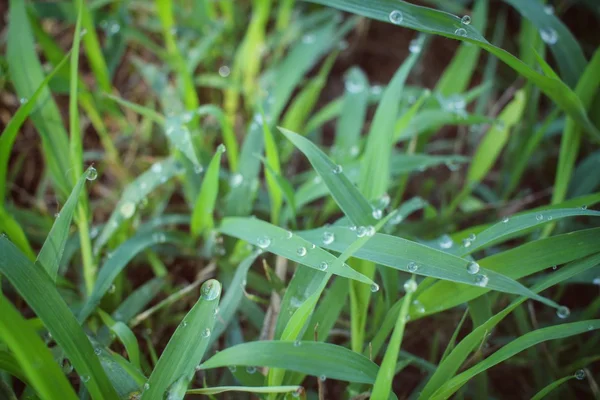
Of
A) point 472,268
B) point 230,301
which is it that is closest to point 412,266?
point 472,268

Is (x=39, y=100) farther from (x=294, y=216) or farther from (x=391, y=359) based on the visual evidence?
(x=391, y=359)

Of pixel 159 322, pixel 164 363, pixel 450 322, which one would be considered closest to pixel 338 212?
pixel 450 322

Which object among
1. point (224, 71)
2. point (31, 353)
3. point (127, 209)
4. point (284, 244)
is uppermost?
point (224, 71)

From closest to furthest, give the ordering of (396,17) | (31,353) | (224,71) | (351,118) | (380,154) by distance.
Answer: (31,353) → (396,17) → (380,154) → (351,118) → (224,71)

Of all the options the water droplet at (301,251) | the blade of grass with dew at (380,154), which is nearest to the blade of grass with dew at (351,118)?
the blade of grass with dew at (380,154)

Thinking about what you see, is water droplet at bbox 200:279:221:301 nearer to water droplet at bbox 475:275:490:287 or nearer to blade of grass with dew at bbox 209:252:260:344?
blade of grass with dew at bbox 209:252:260:344

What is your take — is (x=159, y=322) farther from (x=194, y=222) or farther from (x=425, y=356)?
(x=425, y=356)
